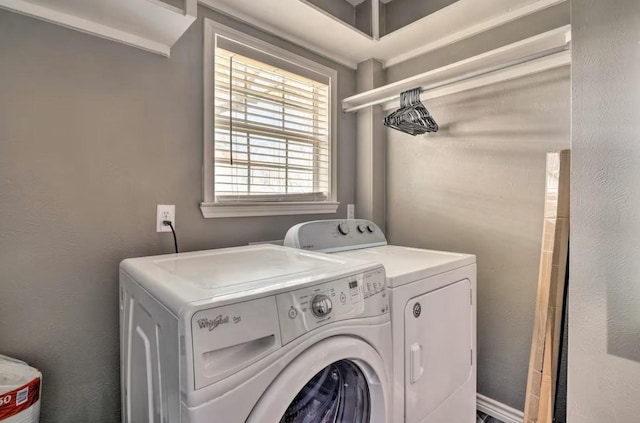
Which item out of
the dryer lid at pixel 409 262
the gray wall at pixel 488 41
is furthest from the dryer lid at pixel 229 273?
the gray wall at pixel 488 41

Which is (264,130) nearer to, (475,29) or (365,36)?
(365,36)

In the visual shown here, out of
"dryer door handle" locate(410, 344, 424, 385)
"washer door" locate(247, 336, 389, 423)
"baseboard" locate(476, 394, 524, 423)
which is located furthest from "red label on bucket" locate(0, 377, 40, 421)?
"baseboard" locate(476, 394, 524, 423)

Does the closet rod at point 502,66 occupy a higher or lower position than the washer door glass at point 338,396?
higher

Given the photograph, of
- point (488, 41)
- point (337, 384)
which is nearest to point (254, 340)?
point (337, 384)

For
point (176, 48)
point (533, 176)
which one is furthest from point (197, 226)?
point (533, 176)

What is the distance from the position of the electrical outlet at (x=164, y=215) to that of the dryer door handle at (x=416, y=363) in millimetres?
1171

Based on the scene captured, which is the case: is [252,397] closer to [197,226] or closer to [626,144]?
[197,226]

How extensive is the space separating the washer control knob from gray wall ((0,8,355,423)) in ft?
3.08

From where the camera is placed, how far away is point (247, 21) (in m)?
1.76

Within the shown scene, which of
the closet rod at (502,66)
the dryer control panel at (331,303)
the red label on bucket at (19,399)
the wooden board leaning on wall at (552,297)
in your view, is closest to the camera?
the dryer control panel at (331,303)

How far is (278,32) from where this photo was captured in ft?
6.19

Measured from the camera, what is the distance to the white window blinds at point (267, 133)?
172 centimetres

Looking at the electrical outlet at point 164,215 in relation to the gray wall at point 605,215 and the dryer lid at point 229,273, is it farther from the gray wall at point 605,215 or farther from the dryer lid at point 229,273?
Result: the gray wall at point 605,215

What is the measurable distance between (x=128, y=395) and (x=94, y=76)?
124 cm
